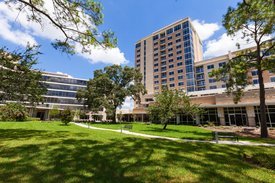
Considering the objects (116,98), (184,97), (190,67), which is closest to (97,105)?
(116,98)

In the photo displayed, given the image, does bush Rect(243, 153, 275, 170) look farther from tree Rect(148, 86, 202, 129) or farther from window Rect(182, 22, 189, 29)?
window Rect(182, 22, 189, 29)

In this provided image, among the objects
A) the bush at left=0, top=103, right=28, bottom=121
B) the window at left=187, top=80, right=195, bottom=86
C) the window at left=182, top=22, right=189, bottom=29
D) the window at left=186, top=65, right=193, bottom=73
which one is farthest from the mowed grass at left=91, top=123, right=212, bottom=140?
the window at left=182, top=22, right=189, bottom=29

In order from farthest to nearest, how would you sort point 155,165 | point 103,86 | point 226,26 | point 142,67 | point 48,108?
point 142,67 → point 48,108 → point 103,86 → point 226,26 → point 155,165

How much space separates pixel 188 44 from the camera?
241 ft

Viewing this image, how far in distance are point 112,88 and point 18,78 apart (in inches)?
1236

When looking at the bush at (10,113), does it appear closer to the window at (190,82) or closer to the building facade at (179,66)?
the building facade at (179,66)

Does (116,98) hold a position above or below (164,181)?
above

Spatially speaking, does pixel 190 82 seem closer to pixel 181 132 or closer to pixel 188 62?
pixel 188 62

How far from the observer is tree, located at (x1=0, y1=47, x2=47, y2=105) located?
47.2 feet

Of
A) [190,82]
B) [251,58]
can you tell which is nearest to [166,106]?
[251,58]

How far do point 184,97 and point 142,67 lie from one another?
6339 cm

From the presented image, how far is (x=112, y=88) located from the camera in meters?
46.2

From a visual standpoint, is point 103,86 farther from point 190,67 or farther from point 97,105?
point 190,67

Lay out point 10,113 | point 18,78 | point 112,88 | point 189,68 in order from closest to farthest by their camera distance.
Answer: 1. point 18,78
2. point 10,113
3. point 112,88
4. point 189,68
